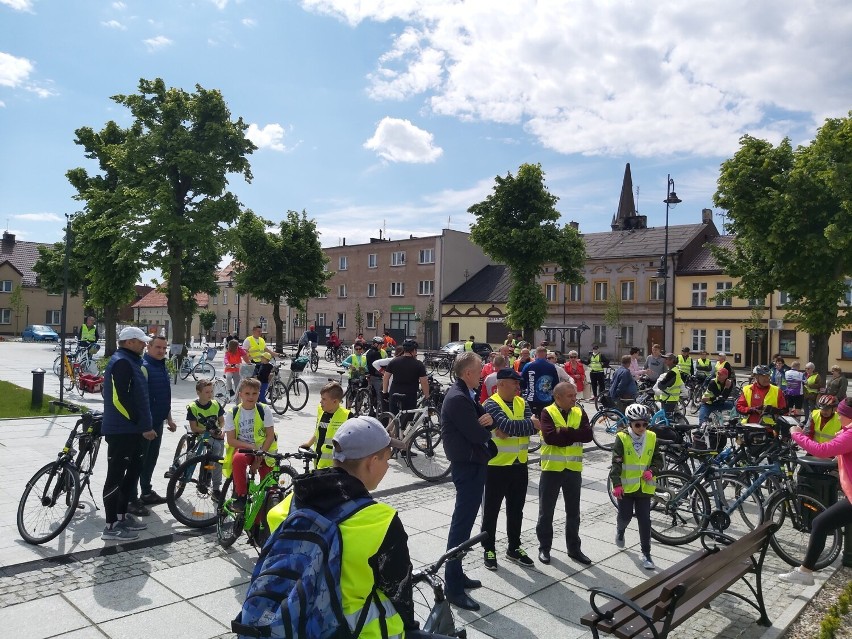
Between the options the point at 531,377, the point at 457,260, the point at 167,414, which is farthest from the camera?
the point at 457,260

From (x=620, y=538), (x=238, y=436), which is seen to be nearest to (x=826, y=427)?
(x=620, y=538)

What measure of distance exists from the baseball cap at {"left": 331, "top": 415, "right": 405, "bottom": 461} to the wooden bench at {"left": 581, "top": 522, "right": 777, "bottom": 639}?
1994 millimetres

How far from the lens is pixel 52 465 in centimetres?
634

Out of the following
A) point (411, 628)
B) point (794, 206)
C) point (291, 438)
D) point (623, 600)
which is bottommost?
point (291, 438)

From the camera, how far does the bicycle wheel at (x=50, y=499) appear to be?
6.18m

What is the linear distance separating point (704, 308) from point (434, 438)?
3681 centimetres

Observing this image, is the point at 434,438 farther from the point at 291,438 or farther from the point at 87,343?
the point at 87,343

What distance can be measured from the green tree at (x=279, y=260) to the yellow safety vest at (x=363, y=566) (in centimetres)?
3162

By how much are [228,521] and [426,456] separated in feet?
13.4

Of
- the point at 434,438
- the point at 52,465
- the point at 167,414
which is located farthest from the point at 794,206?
the point at 52,465

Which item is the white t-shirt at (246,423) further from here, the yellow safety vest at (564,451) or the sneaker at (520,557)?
the yellow safety vest at (564,451)

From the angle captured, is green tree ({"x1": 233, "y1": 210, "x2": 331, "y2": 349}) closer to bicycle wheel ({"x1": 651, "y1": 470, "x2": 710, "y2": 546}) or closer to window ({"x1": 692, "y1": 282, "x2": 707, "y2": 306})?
window ({"x1": 692, "y1": 282, "x2": 707, "y2": 306})

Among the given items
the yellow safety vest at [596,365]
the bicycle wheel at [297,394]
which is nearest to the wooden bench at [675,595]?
the bicycle wheel at [297,394]

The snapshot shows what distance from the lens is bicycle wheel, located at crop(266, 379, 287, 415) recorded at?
15877mm
